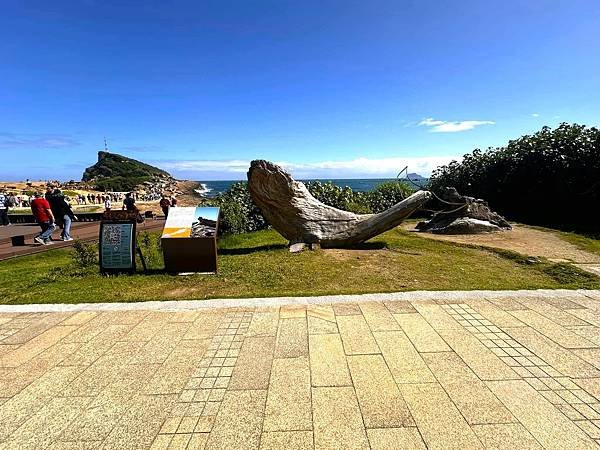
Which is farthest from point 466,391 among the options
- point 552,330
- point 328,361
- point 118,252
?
point 118,252

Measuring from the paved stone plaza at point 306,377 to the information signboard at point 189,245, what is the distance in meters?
2.33

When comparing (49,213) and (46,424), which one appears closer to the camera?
(46,424)

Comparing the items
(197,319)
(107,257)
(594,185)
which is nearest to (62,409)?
(197,319)

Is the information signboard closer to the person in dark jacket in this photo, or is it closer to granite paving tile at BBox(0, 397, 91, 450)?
granite paving tile at BBox(0, 397, 91, 450)

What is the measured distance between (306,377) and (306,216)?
6630mm

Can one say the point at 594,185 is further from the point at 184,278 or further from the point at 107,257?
the point at 107,257

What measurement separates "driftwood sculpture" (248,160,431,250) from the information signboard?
216 centimetres

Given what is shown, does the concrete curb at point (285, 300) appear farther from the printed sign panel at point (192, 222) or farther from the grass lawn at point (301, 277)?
the printed sign panel at point (192, 222)

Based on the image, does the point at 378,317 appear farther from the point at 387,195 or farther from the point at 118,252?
the point at 387,195

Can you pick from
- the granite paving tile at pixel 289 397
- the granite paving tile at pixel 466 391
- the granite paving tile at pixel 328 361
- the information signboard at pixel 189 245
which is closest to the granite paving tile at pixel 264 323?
the granite paving tile at pixel 328 361

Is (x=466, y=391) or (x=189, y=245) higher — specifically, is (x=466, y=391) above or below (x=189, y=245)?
below

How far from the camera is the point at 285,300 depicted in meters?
5.90

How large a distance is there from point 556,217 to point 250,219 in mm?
14568

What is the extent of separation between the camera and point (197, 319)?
17.0 ft
